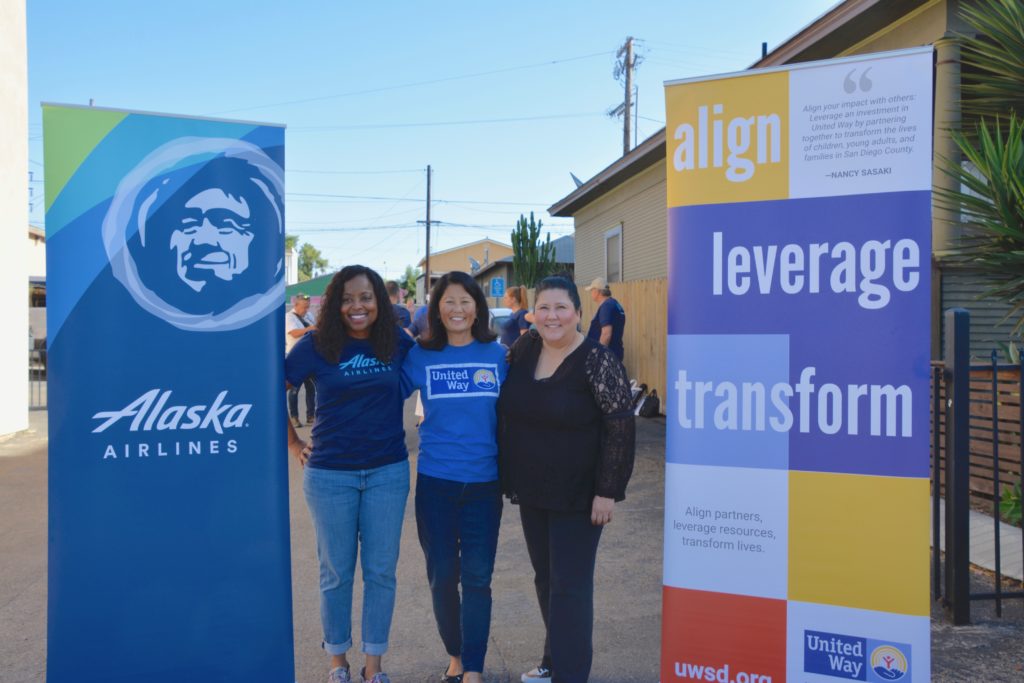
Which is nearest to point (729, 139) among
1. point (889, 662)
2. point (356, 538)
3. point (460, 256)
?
point (889, 662)

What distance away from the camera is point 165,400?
300cm

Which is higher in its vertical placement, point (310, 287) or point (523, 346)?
point (310, 287)

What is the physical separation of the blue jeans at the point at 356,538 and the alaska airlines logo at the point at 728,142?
6.01 feet

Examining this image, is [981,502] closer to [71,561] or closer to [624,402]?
[624,402]

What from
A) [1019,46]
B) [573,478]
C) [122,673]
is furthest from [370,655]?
[1019,46]

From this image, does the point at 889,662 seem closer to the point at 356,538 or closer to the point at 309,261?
the point at 356,538

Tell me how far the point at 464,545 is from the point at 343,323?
1119 millimetres

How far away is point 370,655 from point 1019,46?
637cm

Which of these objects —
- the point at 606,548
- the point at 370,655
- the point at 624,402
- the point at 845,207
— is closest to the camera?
the point at 845,207

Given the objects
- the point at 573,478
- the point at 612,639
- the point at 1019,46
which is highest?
the point at 1019,46

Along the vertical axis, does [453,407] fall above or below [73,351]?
below

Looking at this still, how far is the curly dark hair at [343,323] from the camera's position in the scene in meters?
3.30

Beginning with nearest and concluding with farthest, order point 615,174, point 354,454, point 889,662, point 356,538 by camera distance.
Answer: point 889,662 < point 354,454 < point 356,538 < point 615,174

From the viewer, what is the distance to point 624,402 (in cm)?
317
